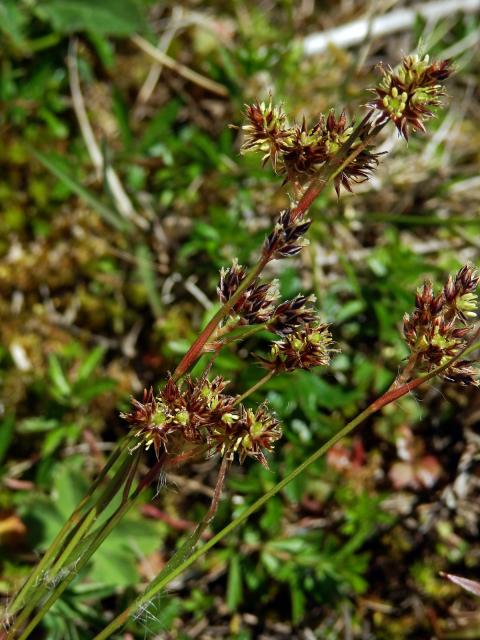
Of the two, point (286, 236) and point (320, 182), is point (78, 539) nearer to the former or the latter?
point (286, 236)

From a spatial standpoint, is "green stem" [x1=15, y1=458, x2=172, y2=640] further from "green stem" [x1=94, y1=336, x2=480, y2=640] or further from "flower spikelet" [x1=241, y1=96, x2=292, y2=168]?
"flower spikelet" [x1=241, y1=96, x2=292, y2=168]

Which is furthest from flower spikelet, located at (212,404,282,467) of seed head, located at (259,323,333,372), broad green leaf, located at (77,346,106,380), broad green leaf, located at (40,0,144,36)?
broad green leaf, located at (40,0,144,36)

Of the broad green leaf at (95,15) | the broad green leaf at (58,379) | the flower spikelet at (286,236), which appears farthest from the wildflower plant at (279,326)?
the broad green leaf at (95,15)

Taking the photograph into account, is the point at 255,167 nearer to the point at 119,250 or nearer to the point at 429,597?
the point at 119,250

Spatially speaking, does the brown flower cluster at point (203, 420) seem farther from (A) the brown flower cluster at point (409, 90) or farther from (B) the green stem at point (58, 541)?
(A) the brown flower cluster at point (409, 90)

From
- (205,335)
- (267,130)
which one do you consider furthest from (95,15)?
(205,335)

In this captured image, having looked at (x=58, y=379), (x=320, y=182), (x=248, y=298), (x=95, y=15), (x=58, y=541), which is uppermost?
(x=320, y=182)
